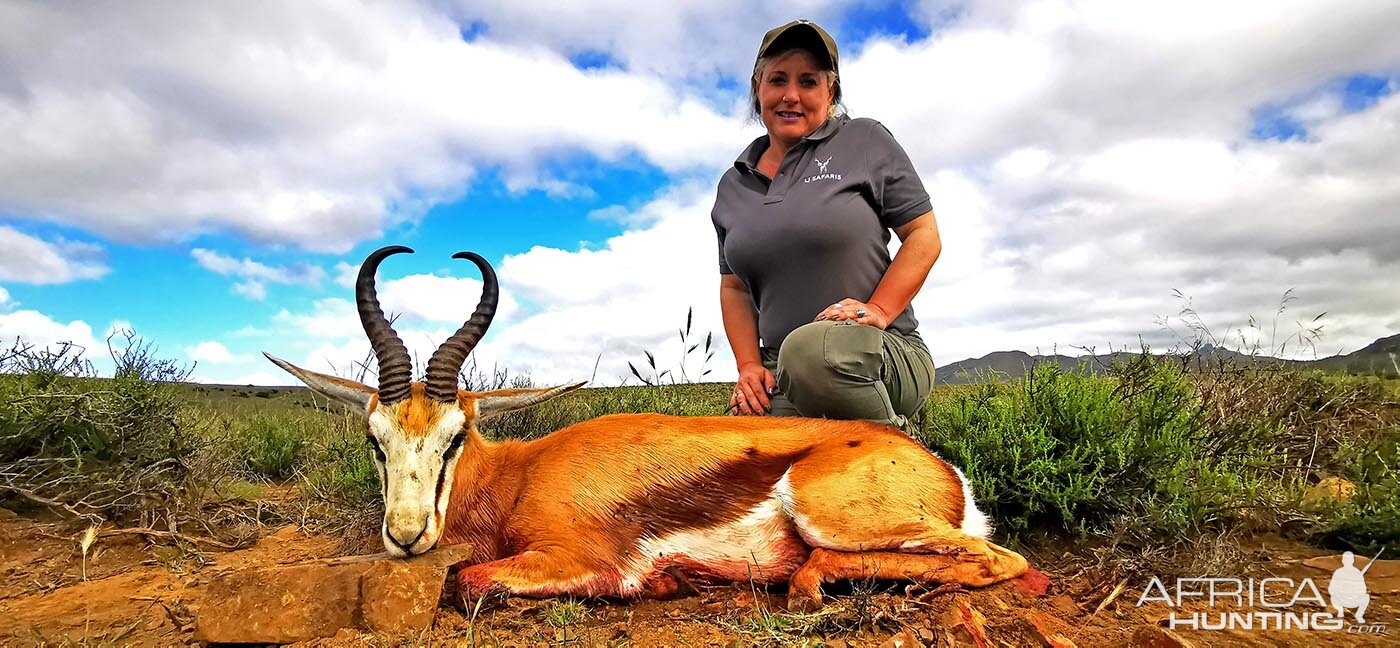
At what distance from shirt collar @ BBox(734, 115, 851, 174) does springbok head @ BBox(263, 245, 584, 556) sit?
2384 millimetres

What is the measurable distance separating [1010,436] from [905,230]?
1.85 metres

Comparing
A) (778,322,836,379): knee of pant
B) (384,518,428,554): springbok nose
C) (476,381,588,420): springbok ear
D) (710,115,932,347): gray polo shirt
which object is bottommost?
(384,518,428,554): springbok nose

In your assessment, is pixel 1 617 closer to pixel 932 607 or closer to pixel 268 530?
pixel 268 530

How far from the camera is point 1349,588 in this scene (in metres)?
4.50

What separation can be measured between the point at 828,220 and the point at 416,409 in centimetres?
285

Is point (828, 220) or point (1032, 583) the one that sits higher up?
point (828, 220)

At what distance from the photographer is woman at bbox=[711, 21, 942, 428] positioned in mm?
4703

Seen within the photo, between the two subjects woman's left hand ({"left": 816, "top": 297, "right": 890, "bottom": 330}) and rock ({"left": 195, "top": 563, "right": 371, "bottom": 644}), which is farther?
woman's left hand ({"left": 816, "top": 297, "right": 890, "bottom": 330})

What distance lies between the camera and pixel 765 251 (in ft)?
18.0

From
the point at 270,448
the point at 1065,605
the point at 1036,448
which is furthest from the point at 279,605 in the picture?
the point at 270,448

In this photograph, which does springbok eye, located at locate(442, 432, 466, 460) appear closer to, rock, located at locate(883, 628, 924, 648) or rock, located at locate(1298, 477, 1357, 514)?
rock, located at locate(883, 628, 924, 648)

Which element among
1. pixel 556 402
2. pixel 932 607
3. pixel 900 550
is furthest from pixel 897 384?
pixel 556 402

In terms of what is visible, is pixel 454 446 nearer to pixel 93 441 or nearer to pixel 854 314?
pixel 854 314

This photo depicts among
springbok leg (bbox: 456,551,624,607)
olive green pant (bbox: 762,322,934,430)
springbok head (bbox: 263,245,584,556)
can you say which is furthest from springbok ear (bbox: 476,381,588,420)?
olive green pant (bbox: 762,322,934,430)
